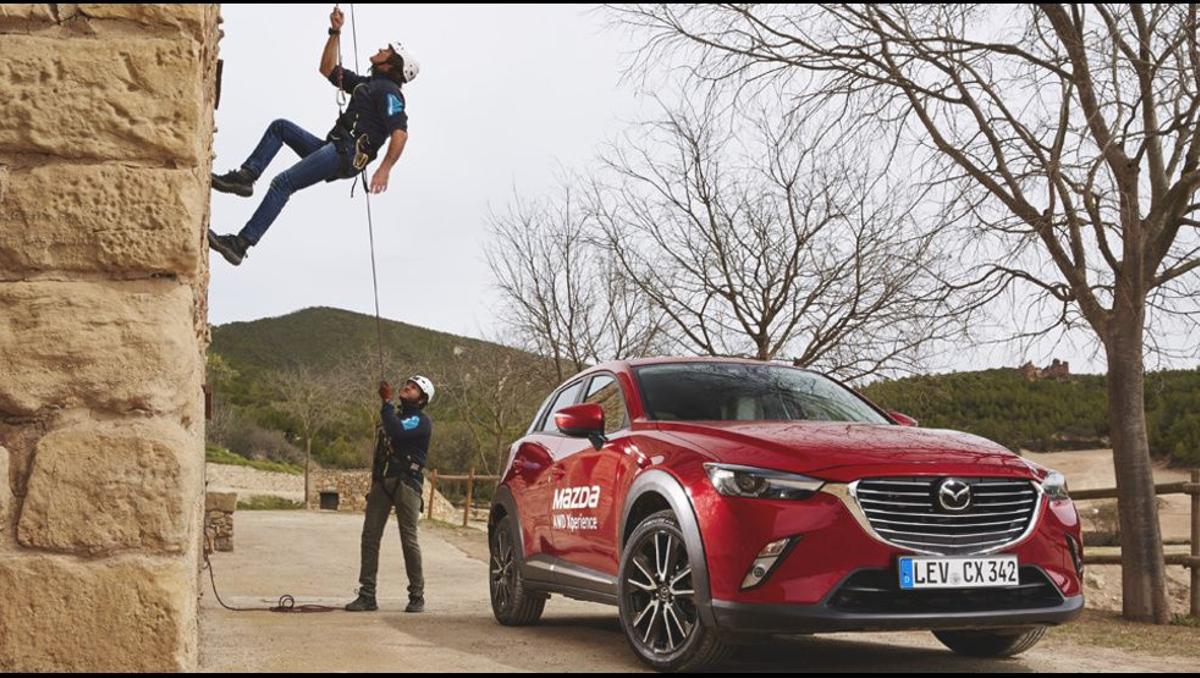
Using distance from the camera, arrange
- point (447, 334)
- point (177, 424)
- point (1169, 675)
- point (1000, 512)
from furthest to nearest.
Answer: point (447, 334), point (1169, 675), point (1000, 512), point (177, 424)

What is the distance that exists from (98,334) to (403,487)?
18.9 ft

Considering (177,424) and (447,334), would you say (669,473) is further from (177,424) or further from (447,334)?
(447,334)

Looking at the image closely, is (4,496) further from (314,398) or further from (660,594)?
(314,398)

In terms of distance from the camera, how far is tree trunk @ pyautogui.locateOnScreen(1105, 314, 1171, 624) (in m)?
10.5

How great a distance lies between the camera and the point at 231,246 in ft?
22.5

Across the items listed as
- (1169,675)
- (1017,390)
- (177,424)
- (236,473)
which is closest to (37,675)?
(177,424)

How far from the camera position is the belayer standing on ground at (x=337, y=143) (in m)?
6.94

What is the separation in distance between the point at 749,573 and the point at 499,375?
34.0 metres

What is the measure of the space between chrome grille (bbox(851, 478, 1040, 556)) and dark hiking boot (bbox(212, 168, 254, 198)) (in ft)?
12.4

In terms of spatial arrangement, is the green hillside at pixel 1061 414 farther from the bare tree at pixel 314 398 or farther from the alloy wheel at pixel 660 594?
the bare tree at pixel 314 398

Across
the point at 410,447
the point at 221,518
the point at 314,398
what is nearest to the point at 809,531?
the point at 410,447

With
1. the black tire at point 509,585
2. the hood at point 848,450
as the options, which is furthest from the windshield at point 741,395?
the black tire at point 509,585

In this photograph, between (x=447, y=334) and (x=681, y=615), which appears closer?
(x=681, y=615)

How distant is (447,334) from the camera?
77.4 metres
